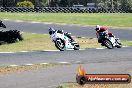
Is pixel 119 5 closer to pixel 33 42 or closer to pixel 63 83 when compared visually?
pixel 33 42

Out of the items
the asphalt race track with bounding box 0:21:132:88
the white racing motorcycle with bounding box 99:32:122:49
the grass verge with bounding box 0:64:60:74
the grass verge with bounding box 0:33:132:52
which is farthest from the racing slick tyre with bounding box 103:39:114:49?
the grass verge with bounding box 0:64:60:74

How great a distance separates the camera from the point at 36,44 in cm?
2844

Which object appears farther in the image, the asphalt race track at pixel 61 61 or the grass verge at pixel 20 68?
the grass verge at pixel 20 68

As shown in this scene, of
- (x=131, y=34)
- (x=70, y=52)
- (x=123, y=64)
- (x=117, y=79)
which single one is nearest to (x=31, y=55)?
(x=70, y=52)

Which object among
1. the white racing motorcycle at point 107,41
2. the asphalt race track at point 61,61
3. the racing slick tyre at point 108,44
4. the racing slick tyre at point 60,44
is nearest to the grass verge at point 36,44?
the white racing motorcycle at point 107,41

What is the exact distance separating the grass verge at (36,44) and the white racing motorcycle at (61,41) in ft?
5.89

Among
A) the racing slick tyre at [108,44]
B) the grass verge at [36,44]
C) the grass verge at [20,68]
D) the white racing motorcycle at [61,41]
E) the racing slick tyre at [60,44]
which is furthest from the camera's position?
the grass verge at [36,44]

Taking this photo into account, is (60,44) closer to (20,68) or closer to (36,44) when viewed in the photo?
(36,44)

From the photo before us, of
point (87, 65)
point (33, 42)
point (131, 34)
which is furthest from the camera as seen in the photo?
point (131, 34)

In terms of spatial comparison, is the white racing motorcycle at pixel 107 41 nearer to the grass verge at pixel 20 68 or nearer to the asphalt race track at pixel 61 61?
the asphalt race track at pixel 61 61

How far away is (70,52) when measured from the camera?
23641 mm

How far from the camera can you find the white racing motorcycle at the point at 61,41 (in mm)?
23719

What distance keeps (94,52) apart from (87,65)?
13.1 feet

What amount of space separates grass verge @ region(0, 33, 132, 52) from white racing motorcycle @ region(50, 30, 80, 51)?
5.89ft
